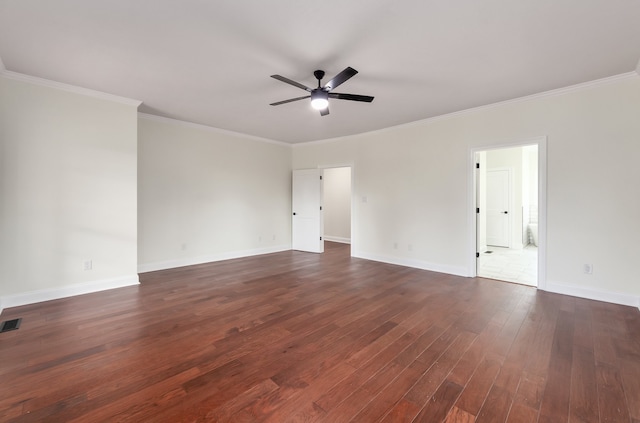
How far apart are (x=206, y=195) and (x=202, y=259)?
1286mm

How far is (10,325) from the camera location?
8.98 ft

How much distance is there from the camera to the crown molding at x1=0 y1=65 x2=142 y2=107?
3178 mm

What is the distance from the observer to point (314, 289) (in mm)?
3879

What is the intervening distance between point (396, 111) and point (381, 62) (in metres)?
1.70

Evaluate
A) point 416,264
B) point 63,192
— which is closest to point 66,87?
point 63,192

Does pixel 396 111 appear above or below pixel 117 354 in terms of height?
above

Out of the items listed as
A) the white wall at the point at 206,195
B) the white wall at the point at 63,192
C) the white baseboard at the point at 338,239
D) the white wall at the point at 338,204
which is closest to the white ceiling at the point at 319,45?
the white wall at the point at 63,192

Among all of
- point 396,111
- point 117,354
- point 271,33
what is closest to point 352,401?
point 117,354

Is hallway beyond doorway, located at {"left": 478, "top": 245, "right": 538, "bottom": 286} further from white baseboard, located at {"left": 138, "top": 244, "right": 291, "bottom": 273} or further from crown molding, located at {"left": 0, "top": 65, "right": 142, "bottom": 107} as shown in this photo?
crown molding, located at {"left": 0, "top": 65, "right": 142, "bottom": 107}

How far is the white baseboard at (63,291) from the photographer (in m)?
3.21

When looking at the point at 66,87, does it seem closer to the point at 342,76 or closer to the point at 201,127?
the point at 201,127

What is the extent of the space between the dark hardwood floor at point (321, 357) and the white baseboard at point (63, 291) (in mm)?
134

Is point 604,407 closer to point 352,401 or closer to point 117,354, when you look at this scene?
point 352,401

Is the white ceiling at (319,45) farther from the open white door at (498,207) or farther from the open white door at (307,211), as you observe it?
the open white door at (498,207)
